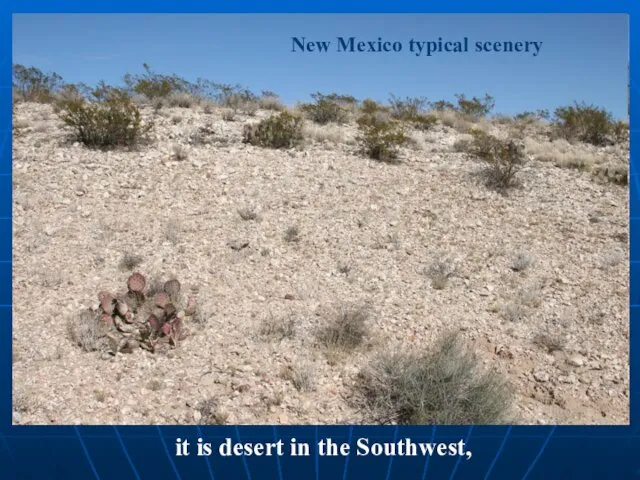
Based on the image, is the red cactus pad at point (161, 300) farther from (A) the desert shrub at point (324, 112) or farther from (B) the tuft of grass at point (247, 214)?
(A) the desert shrub at point (324, 112)

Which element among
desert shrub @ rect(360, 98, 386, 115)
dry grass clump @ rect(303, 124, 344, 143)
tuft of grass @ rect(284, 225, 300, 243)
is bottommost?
tuft of grass @ rect(284, 225, 300, 243)

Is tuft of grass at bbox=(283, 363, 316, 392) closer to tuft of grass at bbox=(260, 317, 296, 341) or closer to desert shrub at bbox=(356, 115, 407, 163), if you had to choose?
A: tuft of grass at bbox=(260, 317, 296, 341)

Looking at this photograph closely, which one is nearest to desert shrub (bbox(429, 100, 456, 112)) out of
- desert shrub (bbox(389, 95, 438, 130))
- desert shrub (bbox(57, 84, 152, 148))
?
desert shrub (bbox(389, 95, 438, 130))

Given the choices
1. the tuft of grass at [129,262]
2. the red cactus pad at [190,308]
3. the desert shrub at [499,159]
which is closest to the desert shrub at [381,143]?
the desert shrub at [499,159]

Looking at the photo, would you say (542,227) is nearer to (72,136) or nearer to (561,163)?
(561,163)

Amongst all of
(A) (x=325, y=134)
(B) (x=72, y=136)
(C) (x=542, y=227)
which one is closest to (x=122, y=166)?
(B) (x=72, y=136)

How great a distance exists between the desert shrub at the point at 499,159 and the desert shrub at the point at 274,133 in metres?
3.27

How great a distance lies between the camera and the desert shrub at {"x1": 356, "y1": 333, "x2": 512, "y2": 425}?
13.8 feet

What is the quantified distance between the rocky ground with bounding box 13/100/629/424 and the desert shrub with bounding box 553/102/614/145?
155 inches

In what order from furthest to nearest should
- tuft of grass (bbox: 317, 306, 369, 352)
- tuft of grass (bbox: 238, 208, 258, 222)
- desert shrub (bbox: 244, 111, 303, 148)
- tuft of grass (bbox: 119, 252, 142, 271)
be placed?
1. desert shrub (bbox: 244, 111, 303, 148)
2. tuft of grass (bbox: 238, 208, 258, 222)
3. tuft of grass (bbox: 119, 252, 142, 271)
4. tuft of grass (bbox: 317, 306, 369, 352)

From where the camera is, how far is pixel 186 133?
1060 centimetres
